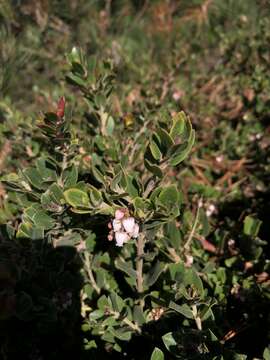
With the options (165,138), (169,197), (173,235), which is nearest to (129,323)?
(173,235)

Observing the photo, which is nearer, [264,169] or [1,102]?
[1,102]

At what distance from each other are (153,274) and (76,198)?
1.09 feet

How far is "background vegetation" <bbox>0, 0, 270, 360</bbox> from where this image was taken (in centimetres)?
96

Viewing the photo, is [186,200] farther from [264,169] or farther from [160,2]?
[160,2]

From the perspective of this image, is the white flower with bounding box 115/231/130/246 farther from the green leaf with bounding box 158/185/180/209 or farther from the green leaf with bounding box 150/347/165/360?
the green leaf with bounding box 150/347/165/360

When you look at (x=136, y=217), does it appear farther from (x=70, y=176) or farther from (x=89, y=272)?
(x=89, y=272)

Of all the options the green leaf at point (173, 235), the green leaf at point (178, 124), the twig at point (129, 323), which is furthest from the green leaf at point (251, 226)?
the green leaf at point (178, 124)

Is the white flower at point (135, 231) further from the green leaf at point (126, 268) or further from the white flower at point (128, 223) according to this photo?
the green leaf at point (126, 268)

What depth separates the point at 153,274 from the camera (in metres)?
1.07

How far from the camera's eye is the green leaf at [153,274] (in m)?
1.05

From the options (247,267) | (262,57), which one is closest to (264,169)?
(247,267)

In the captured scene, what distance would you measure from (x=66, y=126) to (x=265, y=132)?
1.17 metres

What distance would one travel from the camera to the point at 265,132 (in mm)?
1879

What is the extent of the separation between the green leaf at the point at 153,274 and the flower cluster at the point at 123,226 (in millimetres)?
216
